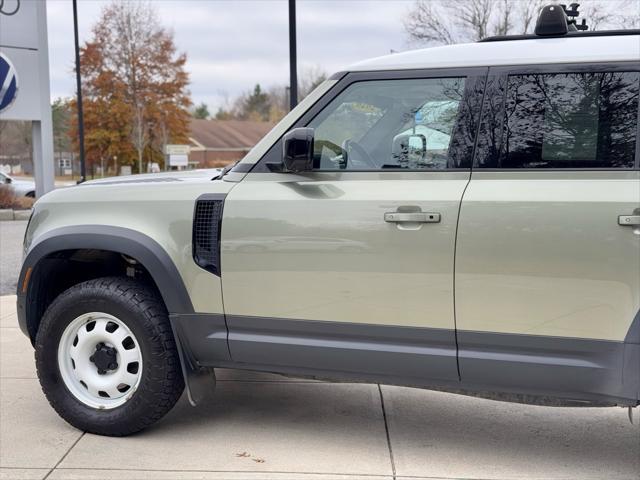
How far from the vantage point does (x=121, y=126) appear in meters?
42.0

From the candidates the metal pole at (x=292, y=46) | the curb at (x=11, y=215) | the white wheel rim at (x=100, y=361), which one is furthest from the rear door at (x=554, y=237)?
the curb at (x=11, y=215)

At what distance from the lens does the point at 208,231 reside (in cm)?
374

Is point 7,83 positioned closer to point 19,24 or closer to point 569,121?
point 19,24

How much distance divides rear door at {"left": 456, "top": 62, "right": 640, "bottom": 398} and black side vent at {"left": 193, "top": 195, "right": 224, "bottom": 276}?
4.12 feet

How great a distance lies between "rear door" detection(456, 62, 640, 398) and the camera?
10.3 feet

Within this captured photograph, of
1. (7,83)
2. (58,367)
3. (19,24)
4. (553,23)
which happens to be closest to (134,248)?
(58,367)

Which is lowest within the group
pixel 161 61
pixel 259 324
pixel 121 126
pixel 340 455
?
pixel 340 455

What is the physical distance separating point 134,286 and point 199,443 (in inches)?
37.4

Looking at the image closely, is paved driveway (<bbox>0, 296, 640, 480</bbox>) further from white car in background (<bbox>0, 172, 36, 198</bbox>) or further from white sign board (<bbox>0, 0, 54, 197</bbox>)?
white car in background (<bbox>0, 172, 36, 198</bbox>)

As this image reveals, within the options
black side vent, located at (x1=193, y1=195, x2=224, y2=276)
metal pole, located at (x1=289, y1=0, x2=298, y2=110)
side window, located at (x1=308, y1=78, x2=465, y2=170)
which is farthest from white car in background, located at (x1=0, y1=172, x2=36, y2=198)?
side window, located at (x1=308, y1=78, x2=465, y2=170)

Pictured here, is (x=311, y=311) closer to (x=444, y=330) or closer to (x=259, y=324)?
(x=259, y=324)

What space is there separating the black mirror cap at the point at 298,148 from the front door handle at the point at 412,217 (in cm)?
49

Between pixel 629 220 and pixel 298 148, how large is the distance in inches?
60.8

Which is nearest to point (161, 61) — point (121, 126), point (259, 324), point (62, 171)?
point (121, 126)
